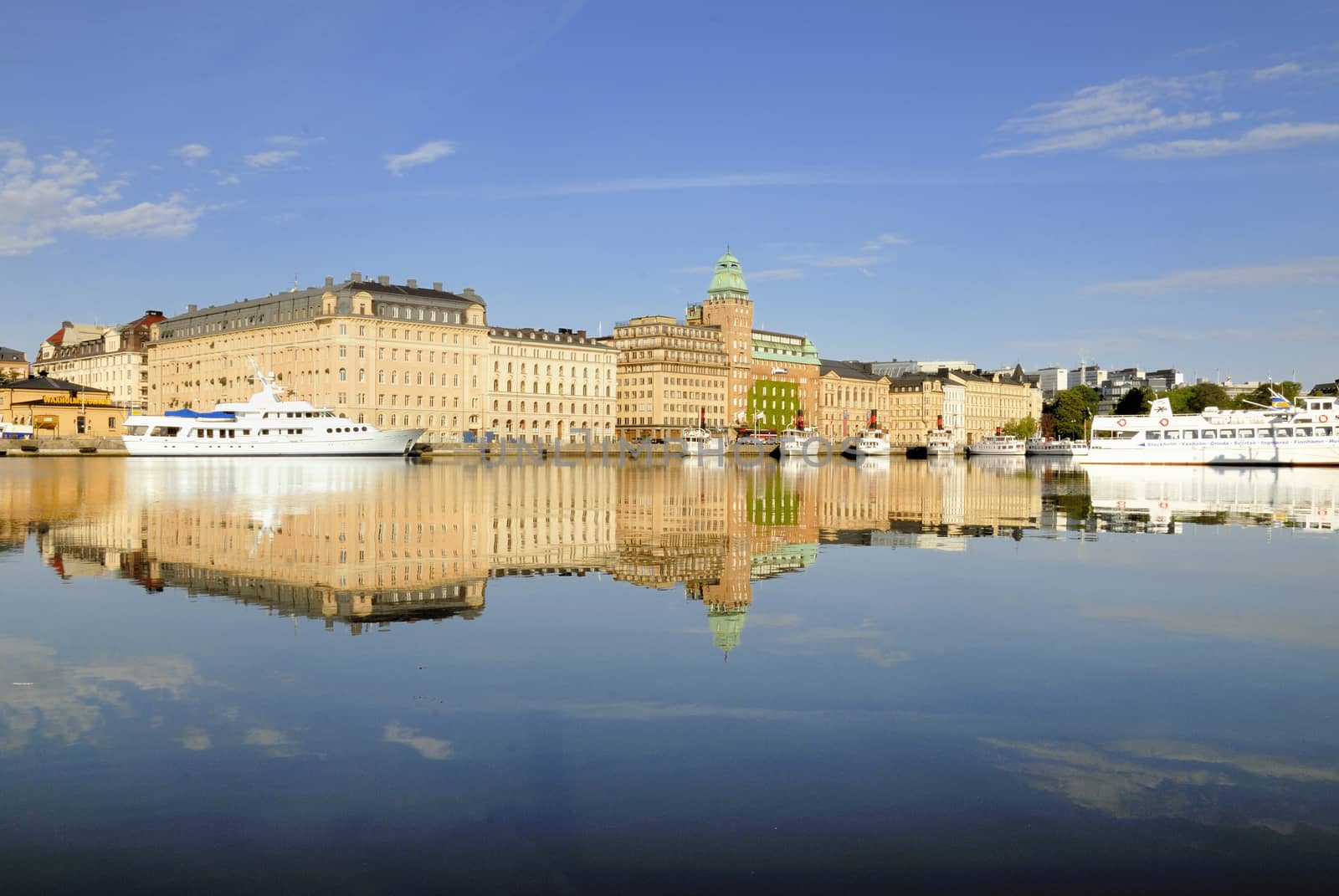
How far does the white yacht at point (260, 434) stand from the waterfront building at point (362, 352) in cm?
2626

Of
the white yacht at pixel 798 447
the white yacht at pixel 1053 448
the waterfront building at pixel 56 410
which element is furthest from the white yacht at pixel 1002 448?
the waterfront building at pixel 56 410

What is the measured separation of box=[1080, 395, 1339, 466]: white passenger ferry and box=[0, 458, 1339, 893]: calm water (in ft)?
338

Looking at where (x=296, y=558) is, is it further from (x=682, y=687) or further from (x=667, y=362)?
(x=667, y=362)

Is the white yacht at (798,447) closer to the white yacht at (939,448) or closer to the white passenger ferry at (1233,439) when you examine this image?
the white yacht at (939,448)

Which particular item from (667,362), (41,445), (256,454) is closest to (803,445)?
(667,362)

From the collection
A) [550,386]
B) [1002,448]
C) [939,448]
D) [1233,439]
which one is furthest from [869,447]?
[1233,439]

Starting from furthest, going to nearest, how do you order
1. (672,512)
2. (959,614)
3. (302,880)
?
1. (672,512)
2. (959,614)
3. (302,880)

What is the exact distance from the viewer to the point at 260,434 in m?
109

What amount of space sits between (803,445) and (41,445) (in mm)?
96607

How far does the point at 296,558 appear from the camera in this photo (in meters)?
19.9

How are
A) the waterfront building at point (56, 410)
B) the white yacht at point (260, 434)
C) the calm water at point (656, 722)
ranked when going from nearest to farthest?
1. the calm water at point (656, 722)
2. the white yacht at point (260, 434)
3. the waterfront building at point (56, 410)

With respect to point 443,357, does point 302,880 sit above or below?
below

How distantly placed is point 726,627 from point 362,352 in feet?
432

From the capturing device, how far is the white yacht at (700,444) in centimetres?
15400
